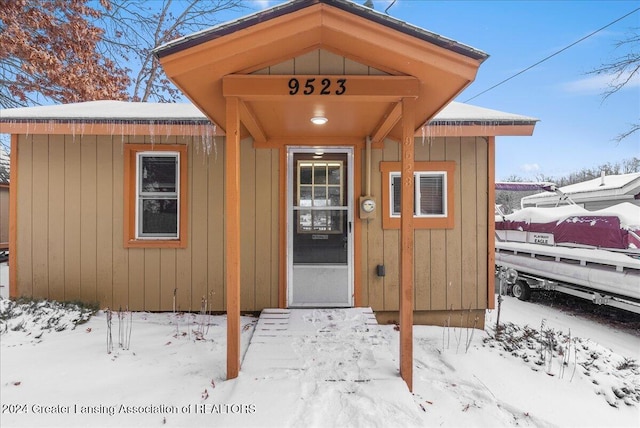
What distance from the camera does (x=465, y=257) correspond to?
440cm

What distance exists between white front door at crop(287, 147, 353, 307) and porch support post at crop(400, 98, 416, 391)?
166 centimetres

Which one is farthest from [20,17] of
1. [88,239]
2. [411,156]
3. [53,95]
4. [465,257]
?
[465,257]

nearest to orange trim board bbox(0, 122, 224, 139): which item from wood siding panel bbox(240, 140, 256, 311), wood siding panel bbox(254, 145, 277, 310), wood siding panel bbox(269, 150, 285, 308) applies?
wood siding panel bbox(240, 140, 256, 311)

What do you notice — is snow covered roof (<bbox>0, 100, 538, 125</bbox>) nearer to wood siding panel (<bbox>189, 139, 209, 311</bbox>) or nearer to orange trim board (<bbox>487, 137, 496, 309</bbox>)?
orange trim board (<bbox>487, 137, 496, 309</bbox>)

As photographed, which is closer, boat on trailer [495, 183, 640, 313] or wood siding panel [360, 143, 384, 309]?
wood siding panel [360, 143, 384, 309]

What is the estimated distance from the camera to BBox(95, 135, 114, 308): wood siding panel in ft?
14.4

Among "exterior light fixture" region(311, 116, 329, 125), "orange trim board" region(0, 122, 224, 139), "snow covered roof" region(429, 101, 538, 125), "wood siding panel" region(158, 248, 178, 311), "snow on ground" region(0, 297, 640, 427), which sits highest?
"snow covered roof" region(429, 101, 538, 125)

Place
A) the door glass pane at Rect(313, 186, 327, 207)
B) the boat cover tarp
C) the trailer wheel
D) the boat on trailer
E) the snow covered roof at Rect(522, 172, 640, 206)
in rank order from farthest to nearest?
the snow covered roof at Rect(522, 172, 640, 206) → the trailer wheel → the boat cover tarp → the boat on trailer → the door glass pane at Rect(313, 186, 327, 207)

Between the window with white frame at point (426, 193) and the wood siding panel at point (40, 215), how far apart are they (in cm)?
461

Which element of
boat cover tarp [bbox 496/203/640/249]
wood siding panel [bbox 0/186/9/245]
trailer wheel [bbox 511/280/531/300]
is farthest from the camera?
wood siding panel [bbox 0/186/9/245]

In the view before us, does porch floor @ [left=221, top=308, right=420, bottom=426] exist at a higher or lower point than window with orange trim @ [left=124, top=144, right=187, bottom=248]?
lower

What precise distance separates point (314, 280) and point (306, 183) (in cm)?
130

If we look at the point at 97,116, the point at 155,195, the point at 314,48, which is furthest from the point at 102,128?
the point at 314,48

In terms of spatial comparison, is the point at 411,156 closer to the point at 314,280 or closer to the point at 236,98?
the point at 236,98
